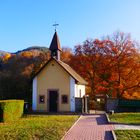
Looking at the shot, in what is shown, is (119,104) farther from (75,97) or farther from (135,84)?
(135,84)

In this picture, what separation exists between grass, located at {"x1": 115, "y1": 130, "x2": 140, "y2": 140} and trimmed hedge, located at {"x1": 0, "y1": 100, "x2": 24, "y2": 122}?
34.2 feet

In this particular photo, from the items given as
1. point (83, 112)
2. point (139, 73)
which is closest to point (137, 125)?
point (83, 112)

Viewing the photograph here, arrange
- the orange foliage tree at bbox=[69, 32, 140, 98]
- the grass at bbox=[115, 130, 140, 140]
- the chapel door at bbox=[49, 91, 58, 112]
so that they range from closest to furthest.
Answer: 1. the grass at bbox=[115, 130, 140, 140]
2. the chapel door at bbox=[49, 91, 58, 112]
3. the orange foliage tree at bbox=[69, 32, 140, 98]

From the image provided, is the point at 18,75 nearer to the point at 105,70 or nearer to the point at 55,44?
the point at 105,70

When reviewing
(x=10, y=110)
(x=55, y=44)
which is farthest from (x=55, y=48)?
(x=10, y=110)

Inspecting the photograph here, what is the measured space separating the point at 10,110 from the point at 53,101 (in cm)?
1124

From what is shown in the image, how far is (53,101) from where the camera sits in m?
38.0

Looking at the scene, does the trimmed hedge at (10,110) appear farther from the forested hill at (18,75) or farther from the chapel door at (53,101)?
the forested hill at (18,75)

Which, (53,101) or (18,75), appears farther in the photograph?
(18,75)

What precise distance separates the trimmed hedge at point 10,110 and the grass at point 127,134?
1042cm

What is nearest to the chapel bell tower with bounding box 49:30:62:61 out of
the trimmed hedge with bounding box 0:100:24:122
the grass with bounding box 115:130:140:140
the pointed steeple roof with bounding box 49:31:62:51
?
the pointed steeple roof with bounding box 49:31:62:51

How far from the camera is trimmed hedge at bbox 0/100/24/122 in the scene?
2555 centimetres

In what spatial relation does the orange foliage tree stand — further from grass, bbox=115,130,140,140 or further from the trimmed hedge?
grass, bbox=115,130,140,140

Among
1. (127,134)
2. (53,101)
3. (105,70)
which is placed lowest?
(127,134)
